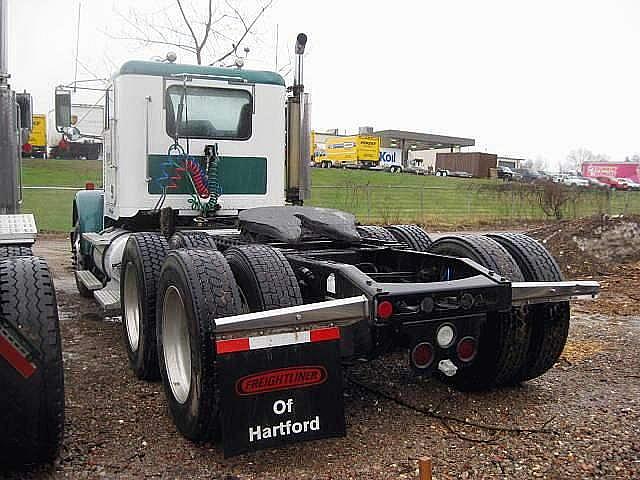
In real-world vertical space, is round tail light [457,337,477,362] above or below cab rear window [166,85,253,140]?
below

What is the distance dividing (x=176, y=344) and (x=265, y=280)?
91cm

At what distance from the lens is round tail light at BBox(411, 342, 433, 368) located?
409 cm

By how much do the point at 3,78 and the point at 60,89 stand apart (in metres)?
0.74

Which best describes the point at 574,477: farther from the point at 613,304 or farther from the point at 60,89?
the point at 60,89

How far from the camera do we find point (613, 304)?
9.03 metres

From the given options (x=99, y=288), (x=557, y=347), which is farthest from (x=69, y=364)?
(x=557, y=347)

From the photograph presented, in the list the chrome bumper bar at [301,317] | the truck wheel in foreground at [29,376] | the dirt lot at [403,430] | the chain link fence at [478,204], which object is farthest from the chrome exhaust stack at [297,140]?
the chain link fence at [478,204]

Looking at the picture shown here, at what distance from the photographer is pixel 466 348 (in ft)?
14.0

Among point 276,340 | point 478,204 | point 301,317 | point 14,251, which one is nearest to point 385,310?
point 301,317

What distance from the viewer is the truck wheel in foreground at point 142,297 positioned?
541 cm

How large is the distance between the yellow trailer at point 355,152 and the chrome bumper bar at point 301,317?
55.4 metres

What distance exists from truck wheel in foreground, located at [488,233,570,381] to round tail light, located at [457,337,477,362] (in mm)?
737

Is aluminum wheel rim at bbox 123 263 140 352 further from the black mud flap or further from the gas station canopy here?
the gas station canopy

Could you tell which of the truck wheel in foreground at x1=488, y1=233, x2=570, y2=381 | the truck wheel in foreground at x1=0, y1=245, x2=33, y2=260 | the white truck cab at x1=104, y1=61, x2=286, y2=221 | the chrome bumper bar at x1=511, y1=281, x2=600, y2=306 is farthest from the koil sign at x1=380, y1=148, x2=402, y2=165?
the truck wheel in foreground at x1=0, y1=245, x2=33, y2=260
